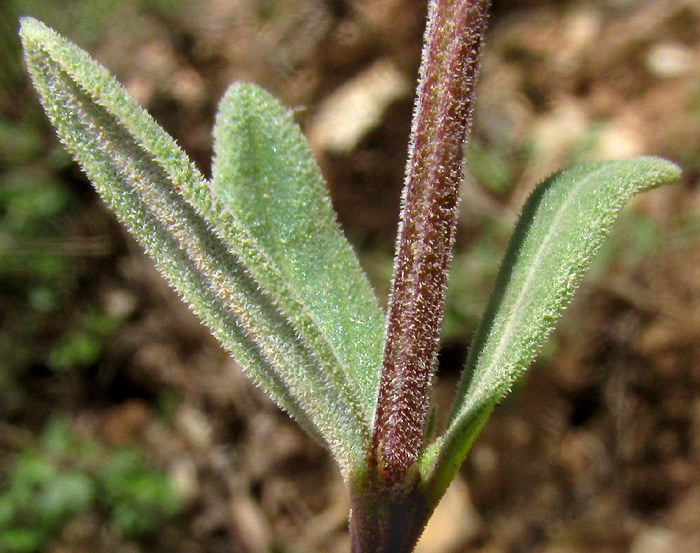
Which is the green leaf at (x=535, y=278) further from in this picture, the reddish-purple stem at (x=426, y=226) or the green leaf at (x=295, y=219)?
the green leaf at (x=295, y=219)

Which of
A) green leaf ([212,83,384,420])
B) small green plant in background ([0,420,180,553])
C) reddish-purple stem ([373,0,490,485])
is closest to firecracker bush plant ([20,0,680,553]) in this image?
reddish-purple stem ([373,0,490,485])

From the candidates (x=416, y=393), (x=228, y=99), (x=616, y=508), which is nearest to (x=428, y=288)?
(x=416, y=393)

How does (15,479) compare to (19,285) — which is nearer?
(15,479)

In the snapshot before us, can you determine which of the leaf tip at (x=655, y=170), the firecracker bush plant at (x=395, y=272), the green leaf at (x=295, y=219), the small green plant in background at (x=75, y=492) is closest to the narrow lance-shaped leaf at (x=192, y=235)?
the firecracker bush plant at (x=395, y=272)

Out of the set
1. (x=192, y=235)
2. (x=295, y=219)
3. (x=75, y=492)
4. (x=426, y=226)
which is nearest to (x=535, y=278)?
(x=426, y=226)

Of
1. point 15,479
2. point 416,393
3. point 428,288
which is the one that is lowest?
point 15,479

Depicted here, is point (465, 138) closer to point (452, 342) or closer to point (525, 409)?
point (452, 342)

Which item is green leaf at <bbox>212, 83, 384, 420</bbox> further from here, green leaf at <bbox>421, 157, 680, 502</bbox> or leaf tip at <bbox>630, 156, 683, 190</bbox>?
leaf tip at <bbox>630, 156, 683, 190</bbox>
